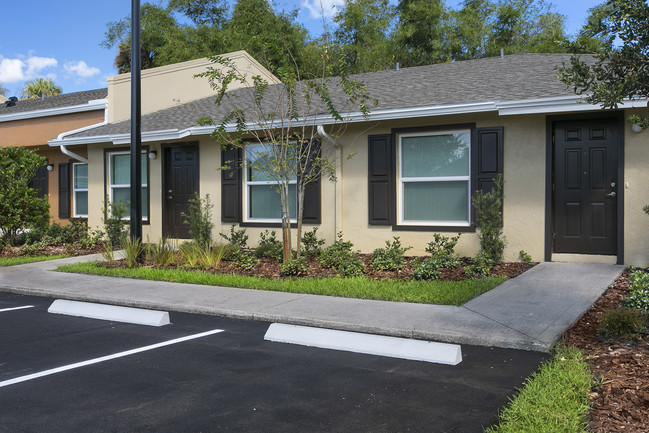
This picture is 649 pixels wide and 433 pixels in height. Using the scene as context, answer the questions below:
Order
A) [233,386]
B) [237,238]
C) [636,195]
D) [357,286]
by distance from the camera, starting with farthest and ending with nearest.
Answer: [237,238] < [636,195] < [357,286] < [233,386]

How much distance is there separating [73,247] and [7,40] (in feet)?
55.5

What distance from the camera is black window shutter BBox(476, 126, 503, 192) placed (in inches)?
376

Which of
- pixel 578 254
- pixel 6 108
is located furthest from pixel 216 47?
pixel 578 254

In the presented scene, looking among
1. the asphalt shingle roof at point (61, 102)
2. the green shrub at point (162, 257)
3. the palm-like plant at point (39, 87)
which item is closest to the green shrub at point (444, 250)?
the green shrub at point (162, 257)

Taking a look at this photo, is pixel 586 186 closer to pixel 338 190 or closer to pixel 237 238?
pixel 338 190

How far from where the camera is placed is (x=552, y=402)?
11.8 feet

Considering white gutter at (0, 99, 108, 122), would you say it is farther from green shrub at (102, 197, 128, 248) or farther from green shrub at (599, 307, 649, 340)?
green shrub at (599, 307, 649, 340)

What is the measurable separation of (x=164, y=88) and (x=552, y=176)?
1155 centimetres

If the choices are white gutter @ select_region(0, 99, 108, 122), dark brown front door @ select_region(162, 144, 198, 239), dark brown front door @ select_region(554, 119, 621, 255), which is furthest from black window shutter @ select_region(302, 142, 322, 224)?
white gutter @ select_region(0, 99, 108, 122)

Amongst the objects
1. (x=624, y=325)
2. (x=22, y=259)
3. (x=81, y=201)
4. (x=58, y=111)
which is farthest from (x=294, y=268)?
(x=58, y=111)

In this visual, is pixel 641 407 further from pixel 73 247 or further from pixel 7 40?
pixel 7 40

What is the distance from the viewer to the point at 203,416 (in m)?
3.70

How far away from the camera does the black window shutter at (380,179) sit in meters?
10.5

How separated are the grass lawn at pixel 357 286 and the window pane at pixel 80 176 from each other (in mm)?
8854
